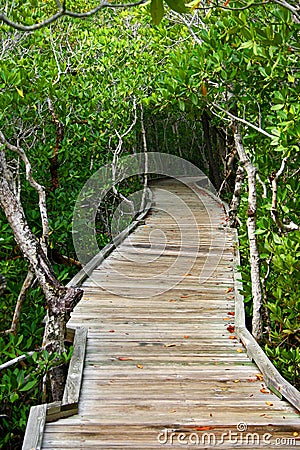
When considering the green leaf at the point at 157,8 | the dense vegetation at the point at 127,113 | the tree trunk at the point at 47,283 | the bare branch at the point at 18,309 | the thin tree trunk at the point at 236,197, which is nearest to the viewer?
the green leaf at the point at 157,8

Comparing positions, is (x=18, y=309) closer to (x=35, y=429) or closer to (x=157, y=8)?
(x=35, y=429)

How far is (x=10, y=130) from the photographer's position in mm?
6176

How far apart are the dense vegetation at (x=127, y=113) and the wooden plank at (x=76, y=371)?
201 mm

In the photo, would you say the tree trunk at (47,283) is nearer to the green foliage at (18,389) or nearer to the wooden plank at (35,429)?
the green foliage at (18,389)

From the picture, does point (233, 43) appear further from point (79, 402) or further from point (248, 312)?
point (79, 402)

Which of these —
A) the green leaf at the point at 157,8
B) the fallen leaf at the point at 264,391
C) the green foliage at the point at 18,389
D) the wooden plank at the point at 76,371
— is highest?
the green leaf at the point at 157,8

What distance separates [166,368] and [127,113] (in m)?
5.71

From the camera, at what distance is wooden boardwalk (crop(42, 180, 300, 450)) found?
295 centimetres

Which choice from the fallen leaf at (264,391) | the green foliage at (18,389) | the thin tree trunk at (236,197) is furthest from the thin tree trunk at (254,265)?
the thin tree trunk at (236,197)

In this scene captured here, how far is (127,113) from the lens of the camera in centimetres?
877

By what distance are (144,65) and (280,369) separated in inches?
229

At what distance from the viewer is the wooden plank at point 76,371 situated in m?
3.22

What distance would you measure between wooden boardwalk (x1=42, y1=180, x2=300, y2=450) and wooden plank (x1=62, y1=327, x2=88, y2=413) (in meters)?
0.06

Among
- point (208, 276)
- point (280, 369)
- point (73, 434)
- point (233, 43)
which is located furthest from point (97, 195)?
point (73, 434)
